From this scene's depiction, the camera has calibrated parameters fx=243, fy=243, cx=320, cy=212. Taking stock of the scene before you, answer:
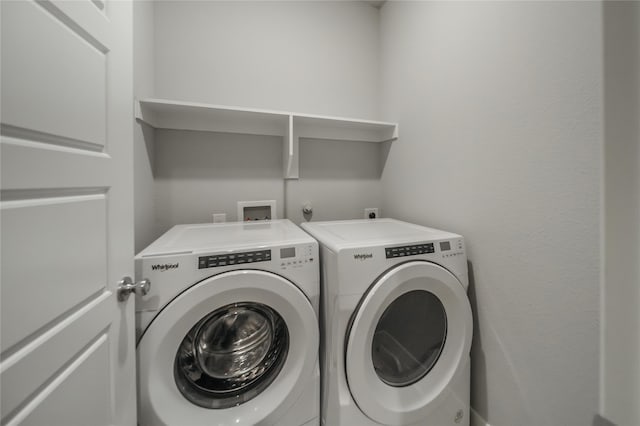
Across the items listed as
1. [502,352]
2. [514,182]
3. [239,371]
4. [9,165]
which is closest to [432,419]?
[502,352]

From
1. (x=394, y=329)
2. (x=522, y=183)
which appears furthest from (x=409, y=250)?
(x=522, y=183)

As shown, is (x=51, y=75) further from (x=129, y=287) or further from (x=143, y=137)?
(x=143, y=137)

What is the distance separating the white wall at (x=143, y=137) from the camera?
3.59ft

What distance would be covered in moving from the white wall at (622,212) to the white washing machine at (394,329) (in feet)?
1.60

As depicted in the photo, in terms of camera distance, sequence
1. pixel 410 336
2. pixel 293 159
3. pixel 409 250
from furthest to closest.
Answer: pixel 293 159 → pixel 410 336 → pixel 409 250

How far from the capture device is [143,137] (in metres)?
1.20

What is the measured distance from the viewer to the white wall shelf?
127cm

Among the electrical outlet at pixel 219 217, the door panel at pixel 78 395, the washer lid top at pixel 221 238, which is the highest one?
the electrical outlet at pixel 219 217

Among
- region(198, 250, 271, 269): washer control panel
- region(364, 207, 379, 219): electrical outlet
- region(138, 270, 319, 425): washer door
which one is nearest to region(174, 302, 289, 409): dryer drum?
region(138, 270, 319, 425): washer door

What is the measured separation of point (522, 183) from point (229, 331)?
130 cm

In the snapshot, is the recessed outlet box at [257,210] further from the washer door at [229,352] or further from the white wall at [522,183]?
the white wall at [522,183]

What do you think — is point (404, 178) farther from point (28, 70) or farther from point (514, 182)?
point (28, 70)

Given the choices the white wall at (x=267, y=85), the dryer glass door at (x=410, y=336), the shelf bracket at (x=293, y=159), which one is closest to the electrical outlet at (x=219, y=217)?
the white wall at (x=267, y=85)

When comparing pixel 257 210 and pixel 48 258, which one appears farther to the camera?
pixel 257 210
